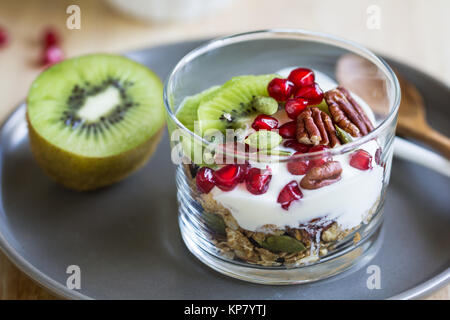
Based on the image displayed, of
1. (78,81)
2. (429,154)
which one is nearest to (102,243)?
(78,81)

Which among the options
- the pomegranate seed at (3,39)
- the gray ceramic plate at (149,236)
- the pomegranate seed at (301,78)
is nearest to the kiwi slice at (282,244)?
the gray ceramic plate at (149,236)

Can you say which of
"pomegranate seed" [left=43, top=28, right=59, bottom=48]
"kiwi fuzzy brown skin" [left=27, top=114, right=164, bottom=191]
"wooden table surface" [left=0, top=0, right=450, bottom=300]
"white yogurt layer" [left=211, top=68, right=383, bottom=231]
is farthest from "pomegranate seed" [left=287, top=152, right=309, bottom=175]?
"pomegranate seed" [left=43, top=28, right=59, bottom=48]

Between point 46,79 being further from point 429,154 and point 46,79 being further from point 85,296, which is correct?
point 429,154

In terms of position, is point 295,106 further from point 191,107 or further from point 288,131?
point 191,107

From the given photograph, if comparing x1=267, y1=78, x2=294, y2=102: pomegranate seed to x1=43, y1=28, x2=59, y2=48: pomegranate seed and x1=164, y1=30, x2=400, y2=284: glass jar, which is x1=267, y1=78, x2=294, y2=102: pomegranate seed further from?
x1=43, y1=28, x2=59, y2=48: pomegranate seed
